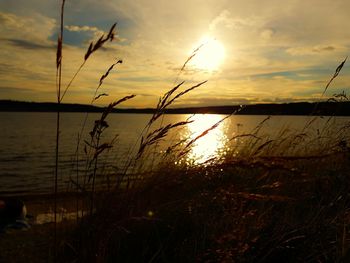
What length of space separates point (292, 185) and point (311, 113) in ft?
3.89

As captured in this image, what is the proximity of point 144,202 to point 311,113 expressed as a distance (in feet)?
8.67

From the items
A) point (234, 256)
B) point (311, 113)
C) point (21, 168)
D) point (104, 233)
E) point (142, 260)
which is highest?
point (311, 113)

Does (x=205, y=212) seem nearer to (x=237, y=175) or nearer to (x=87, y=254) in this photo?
(x=87, y=254)

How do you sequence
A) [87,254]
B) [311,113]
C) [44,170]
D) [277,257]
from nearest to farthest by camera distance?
[87,254] → [277,257] → [311,113] → [44,170]

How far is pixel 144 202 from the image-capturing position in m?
2.61

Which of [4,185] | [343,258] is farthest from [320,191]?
[4,185]

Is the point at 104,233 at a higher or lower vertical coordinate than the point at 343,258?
higher

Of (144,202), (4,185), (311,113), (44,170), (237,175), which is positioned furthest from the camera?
(44,170)

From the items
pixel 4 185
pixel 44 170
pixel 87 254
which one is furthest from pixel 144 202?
pixel 44 170

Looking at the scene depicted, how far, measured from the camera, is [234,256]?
1970mm

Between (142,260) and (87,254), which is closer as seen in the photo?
(87,254)

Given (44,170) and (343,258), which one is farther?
(44,170)

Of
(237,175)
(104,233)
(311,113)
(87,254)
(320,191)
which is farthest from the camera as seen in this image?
(311,113)

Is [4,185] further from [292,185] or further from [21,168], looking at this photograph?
[292,185]
